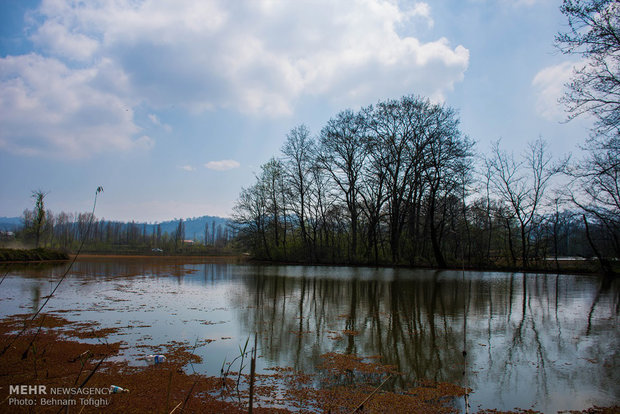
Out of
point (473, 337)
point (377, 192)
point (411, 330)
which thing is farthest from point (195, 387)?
point (377, 192)

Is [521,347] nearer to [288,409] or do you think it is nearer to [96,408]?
[288,409]

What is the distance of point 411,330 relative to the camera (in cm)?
711

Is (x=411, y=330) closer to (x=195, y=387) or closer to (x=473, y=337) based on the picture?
(x=473, y=337)

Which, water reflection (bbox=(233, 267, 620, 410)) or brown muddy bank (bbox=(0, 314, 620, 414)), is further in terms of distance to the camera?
water reflection (bbox=(233, 267, 620, 410))

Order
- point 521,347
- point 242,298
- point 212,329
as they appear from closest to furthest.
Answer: point 521,347
point 212,329
point 242,298

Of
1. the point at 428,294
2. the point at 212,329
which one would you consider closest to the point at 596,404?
the point at 212,329

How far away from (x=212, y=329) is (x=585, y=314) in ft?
29.7

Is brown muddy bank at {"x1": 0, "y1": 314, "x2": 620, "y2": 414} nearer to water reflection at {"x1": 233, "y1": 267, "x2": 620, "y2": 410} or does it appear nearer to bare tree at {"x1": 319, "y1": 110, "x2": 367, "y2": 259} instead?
water reflection at {"x1": 233, "y1": 267, "x2": 620, "y2": 410}

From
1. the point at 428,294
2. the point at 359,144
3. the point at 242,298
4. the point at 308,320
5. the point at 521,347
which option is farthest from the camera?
the point at 359,144

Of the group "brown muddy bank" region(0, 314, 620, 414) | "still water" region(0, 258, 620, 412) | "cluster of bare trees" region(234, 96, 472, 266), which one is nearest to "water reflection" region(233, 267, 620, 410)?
"still water" region(0, 258, 620, 412)

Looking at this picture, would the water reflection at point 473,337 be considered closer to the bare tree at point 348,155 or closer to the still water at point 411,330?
the still water at point 411,330

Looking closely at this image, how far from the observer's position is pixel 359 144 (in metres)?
31.0

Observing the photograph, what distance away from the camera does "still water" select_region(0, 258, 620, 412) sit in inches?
177

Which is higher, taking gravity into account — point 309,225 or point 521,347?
point 309,225
